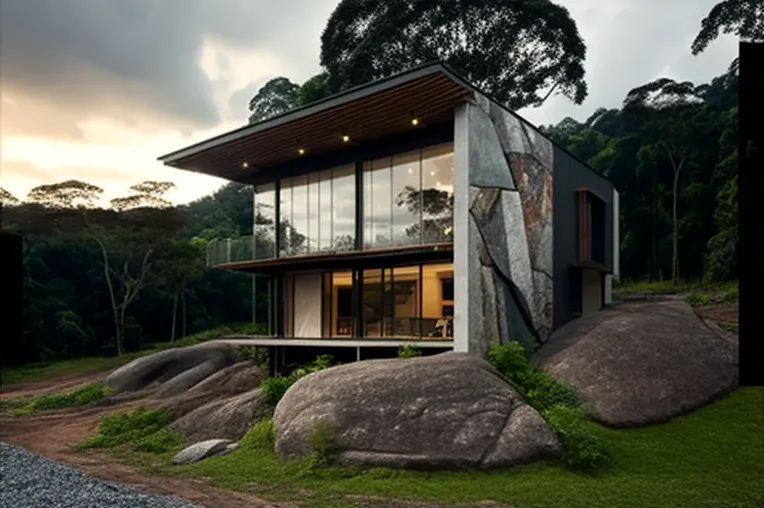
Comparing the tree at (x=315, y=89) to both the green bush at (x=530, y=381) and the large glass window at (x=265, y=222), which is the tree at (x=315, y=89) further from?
the green bush at (x=530, y=381)

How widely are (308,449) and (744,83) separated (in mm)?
10976

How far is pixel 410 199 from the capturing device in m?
18.8

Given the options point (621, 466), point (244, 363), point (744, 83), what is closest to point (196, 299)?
point (244, 363)

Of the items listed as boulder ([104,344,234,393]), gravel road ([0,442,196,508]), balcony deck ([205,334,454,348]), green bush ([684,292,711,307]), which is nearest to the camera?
gravel road ([0,442,196,508])

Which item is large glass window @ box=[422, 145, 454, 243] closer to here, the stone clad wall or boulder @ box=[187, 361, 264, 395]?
the stone clad wall

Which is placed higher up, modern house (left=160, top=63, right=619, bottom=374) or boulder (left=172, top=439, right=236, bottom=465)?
modern house (left=160, top=63, right=619, bottom=374)

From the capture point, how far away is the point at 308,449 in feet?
36.8

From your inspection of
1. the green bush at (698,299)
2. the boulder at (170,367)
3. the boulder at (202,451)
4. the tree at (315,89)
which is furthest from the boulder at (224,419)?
the tree at (315,89)

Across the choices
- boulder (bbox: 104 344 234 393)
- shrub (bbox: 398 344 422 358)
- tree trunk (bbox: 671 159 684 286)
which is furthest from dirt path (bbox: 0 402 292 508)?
tree trunk (bbox: 671 159 684 286)

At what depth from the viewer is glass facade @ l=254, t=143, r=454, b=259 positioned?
18.2 metres

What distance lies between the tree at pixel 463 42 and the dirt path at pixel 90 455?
84.2ft

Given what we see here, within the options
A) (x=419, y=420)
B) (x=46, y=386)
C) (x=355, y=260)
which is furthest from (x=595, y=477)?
(x=46, y=386)

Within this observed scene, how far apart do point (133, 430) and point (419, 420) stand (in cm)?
868

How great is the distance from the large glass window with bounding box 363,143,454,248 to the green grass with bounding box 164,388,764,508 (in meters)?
7.57
